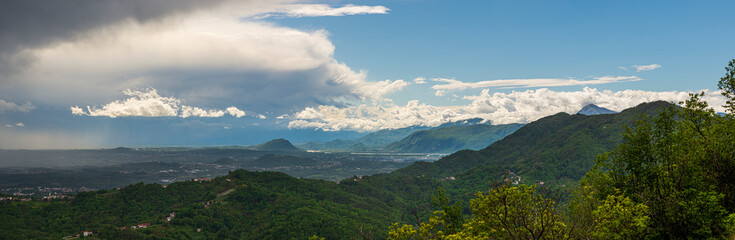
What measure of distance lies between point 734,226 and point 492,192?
21.7 meters

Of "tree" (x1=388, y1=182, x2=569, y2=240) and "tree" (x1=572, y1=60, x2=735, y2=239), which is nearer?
"tree" (x1=388, y1=182, x2=569, y2=240)

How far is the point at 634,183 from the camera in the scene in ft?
133

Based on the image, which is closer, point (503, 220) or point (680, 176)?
point (503, 220)

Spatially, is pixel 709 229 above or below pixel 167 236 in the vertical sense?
above

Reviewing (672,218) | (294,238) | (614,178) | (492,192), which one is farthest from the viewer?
(294,238)

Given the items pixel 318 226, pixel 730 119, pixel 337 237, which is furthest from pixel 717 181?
pixel 318 226

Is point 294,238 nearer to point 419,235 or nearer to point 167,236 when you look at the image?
point 167,236

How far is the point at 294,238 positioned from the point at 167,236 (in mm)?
61604

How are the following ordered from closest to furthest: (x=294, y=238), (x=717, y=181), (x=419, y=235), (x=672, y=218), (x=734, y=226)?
(x=734, y=226) → (x=419, y=235) → (x=672, y=218) → (x=717, y=181) → (x=294, y=238)

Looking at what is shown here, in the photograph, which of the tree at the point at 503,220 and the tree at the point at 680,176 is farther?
the tree at the point at 680,176

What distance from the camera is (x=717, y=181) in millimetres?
38844

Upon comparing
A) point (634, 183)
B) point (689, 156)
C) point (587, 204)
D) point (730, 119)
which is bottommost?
point (587, 204)

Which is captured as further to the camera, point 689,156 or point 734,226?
point 689,156

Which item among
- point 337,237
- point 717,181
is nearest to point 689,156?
point 717,181
